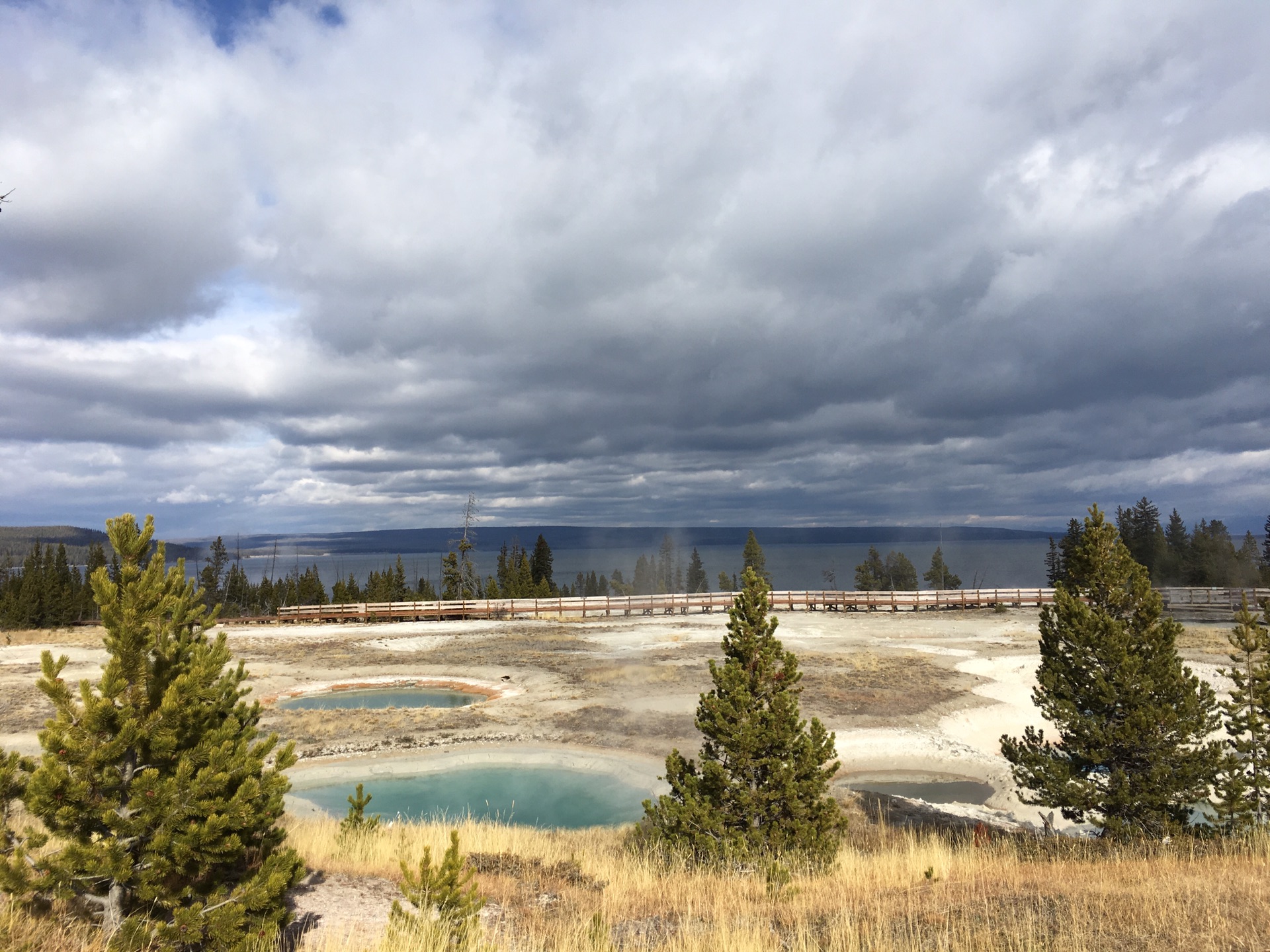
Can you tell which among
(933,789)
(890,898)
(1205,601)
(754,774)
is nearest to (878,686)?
(933,789)

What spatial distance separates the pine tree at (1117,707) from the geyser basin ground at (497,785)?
10.3 meters

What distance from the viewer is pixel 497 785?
774 inches

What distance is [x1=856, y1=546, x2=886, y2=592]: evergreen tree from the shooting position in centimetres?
10119

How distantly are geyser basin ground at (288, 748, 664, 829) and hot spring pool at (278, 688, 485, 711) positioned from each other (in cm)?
740

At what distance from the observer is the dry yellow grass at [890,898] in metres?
5.89

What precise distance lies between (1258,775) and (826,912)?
32.1 feet

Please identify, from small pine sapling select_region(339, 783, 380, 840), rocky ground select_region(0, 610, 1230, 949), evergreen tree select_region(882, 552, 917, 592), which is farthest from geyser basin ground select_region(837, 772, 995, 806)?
evergreen tree select_region(882, 552, 917, 592)

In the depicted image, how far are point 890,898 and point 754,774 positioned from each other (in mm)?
2792

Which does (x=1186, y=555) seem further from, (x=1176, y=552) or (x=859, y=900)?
(x=859, y=900)

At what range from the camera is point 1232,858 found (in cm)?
893

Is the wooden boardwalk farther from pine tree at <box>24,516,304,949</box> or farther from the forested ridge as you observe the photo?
pine tree at <box>24,516,304,949</box>

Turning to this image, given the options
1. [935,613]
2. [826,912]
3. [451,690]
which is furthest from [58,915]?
[935,613]

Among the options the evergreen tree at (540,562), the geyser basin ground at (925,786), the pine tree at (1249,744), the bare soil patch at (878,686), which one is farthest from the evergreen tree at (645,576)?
the pine tree at (1249,744)

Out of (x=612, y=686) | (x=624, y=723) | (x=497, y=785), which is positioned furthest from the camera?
(x=612, y=686)
